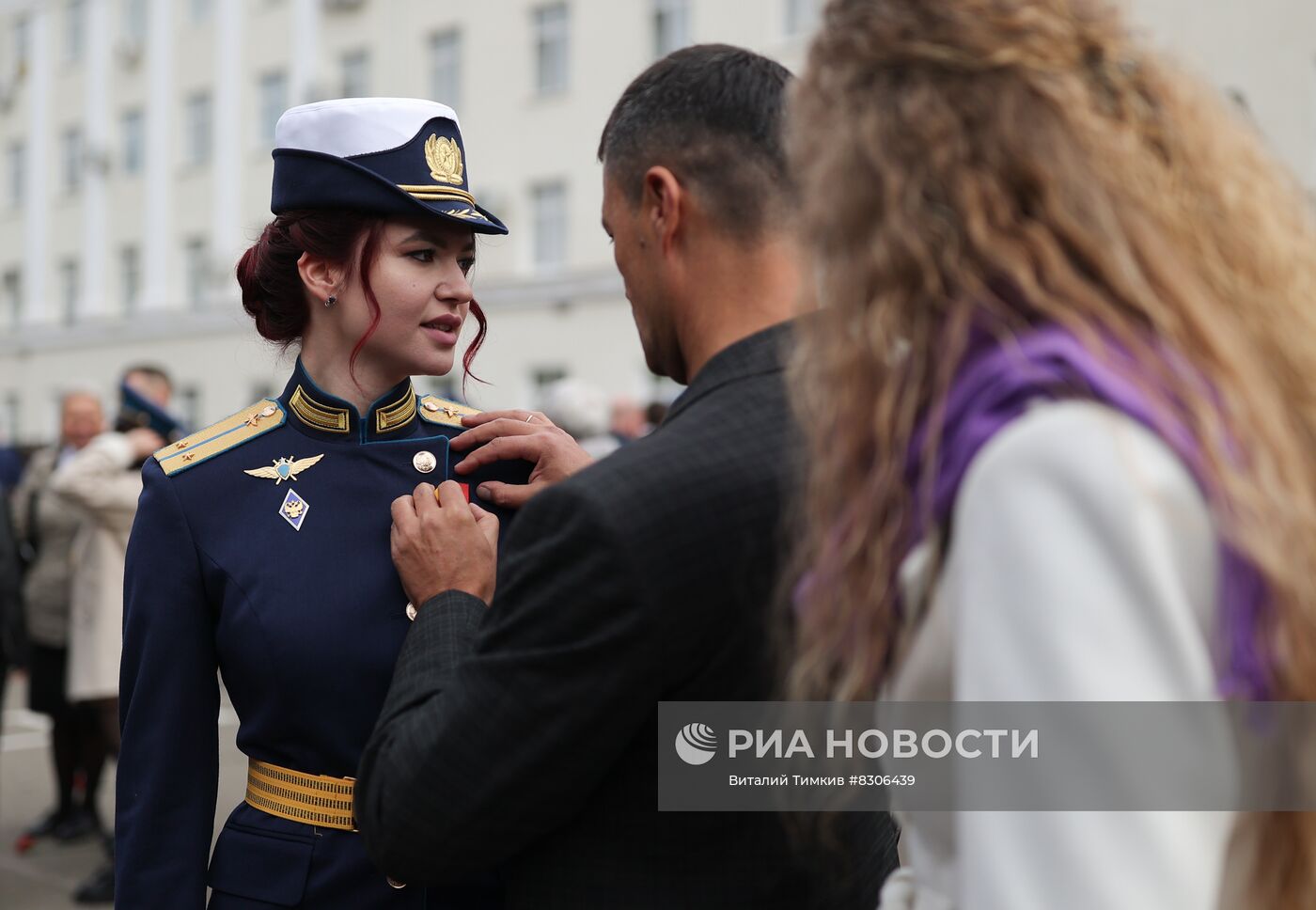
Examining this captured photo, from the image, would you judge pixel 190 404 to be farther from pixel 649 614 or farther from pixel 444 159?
pixel 649 614

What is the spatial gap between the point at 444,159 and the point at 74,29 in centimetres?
2849

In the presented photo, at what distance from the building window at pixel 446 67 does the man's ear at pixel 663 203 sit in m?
19.6

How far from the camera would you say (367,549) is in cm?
205

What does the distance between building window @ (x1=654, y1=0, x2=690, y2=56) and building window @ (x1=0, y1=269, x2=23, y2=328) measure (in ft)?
55.2

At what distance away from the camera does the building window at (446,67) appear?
67.1 feet

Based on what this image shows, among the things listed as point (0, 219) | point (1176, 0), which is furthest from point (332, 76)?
point (1176, 0)

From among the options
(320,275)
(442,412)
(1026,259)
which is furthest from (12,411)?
(1026,259)

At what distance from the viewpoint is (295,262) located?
2148 mm

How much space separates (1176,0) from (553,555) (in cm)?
1397

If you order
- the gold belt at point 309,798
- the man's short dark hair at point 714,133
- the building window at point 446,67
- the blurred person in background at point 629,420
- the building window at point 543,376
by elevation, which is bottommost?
the building window at point 543,376

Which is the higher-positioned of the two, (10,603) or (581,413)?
(581,413)

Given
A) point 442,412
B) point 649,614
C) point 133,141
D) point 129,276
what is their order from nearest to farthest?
point 649,614 → point 442,412 → point 133,141 → point 129,276

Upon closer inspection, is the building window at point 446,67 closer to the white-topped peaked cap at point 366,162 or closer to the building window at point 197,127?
the building window at point 197,127

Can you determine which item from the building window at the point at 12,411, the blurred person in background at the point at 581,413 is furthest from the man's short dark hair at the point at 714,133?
the building window at the point at 12,411
